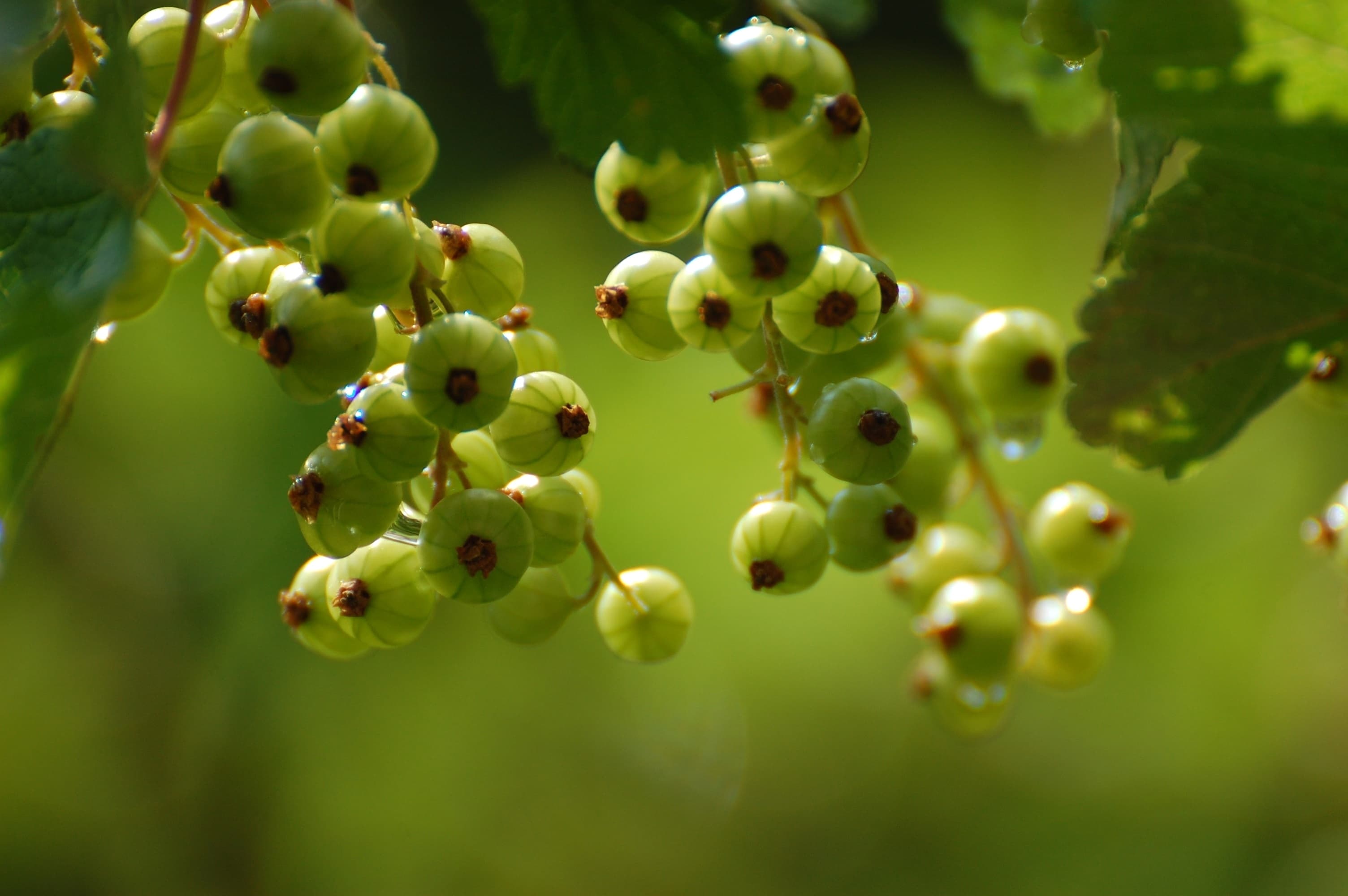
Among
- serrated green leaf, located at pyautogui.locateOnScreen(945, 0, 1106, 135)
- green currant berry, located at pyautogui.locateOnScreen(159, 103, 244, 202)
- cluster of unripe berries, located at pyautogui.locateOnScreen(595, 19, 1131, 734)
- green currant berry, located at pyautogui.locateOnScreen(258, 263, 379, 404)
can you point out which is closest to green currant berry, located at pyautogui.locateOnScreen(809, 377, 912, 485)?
cluster of unripe berries, located at pyautogui.locateOnScreen(595, 19, 1131, 734)

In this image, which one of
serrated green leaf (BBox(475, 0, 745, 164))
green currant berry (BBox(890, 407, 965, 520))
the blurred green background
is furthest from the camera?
the blurred green background

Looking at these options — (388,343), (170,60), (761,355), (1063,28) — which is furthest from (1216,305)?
(170,60)

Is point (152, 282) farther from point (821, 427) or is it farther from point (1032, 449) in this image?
point (1032, 449)

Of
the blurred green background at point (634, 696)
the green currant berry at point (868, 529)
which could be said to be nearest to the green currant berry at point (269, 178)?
the green currant berry at point (868, 529)

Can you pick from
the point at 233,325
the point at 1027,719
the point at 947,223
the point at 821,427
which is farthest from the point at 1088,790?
the point at 233,325

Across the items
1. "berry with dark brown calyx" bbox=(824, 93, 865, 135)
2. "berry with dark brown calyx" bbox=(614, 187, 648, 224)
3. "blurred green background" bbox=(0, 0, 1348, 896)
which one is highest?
"berry with dark brown calyx" bbox=(824, 93, 865, 135)

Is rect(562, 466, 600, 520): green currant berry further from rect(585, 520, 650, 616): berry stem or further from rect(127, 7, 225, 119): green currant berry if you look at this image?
rect(127, 7, 225, 119): green currant berry

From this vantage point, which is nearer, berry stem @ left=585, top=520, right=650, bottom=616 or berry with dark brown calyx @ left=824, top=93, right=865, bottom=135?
berry with dark brown calyx @ left=824, top=93, right=865, bottom=135

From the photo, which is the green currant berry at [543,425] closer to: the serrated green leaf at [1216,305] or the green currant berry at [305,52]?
the green currant berry at [305,52]
